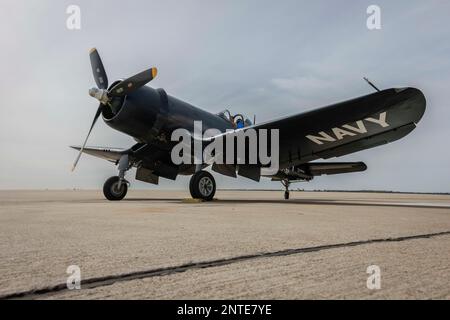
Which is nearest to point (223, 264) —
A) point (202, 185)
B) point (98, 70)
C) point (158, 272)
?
point (158, 272)

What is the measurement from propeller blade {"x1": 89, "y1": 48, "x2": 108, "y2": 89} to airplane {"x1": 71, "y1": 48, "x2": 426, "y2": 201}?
0.04ft

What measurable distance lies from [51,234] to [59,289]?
1.74 meters

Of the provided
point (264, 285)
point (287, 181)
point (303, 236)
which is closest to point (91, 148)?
point (287, 181)

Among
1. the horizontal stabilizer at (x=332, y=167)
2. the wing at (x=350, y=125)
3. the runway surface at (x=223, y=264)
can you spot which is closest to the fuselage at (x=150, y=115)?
the wing at (x=350, y=125)

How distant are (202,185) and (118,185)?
2.97 metres

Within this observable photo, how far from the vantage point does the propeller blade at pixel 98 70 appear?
351 inches

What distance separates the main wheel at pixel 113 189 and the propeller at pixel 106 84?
1124 millimetres

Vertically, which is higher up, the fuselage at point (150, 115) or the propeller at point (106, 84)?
the propeller at point (106, 84)

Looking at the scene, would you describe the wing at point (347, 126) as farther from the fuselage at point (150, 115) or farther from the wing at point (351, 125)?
the fuselage at point (150, 115)

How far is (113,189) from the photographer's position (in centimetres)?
976

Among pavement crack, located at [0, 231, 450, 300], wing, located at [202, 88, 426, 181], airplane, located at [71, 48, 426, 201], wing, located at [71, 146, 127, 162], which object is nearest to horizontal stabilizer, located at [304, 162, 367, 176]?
airplane, located at [71, 48, 426, 201]

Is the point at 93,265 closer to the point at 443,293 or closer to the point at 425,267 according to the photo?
the point at 443,293

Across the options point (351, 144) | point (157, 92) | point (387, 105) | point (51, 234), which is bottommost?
point (51, 234)

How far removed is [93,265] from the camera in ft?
5.42
